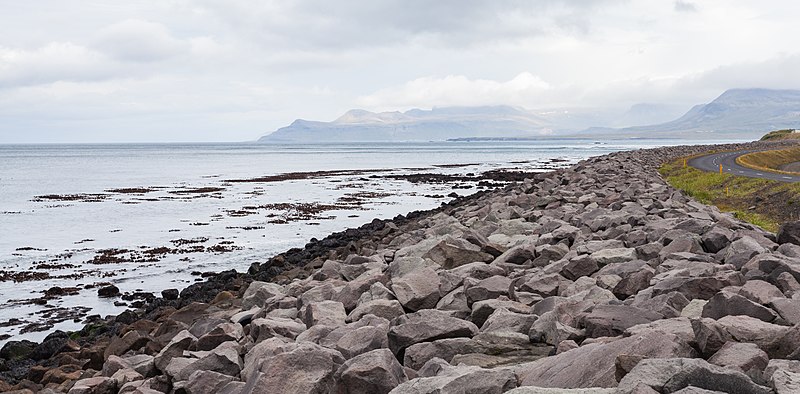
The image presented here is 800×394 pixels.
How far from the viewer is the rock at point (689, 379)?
3.64 meters

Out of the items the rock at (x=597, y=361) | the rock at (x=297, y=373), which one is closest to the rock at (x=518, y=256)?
the rock at (x=297, y=373)

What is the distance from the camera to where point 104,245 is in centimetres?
2475

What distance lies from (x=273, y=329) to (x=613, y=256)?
13.3 feet

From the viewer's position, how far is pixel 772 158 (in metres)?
49.6

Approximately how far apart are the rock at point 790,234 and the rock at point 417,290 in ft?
14.9

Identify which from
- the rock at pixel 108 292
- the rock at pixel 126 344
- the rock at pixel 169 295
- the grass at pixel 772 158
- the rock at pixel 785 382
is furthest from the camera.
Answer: the grass at pixel 772 158

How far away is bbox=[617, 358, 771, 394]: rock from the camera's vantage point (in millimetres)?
3645

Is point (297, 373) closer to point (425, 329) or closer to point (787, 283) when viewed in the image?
point (425, 329)

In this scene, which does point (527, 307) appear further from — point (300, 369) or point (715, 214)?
point (715, 214)

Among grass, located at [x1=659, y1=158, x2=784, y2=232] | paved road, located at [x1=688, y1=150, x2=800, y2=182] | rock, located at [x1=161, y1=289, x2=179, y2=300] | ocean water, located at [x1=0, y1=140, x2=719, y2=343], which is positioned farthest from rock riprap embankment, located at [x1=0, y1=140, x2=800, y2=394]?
paved road, located at [x1=688, y1=150, x2=800, y2=182]

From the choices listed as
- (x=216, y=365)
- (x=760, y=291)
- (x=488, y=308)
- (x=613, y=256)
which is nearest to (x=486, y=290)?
(x=488, y=308)

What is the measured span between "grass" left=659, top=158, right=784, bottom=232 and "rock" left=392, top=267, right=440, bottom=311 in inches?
470

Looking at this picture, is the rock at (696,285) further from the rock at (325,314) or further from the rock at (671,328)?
the rock at (325,314)

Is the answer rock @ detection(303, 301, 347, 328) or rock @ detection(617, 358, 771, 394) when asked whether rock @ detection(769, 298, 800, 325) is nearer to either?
rock @ detection(617, 358, 771, 394)
